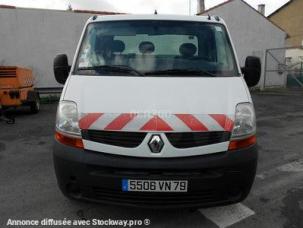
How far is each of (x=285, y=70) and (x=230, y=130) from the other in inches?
769

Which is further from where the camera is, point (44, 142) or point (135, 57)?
point (44, 142)

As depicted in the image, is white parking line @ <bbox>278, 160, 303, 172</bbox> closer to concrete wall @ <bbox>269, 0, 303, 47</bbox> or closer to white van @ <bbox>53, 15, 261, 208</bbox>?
white van @ <bbox>53, 15, 261, 208</bbox>

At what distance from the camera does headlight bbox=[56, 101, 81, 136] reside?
2.98m

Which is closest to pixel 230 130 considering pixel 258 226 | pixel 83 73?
pixel 258 226

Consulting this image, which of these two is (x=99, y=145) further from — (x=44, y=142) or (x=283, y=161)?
(x=44, y=142)

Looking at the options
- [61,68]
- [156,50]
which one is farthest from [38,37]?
[156,50]

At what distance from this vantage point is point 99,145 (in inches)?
114

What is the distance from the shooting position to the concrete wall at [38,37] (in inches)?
541

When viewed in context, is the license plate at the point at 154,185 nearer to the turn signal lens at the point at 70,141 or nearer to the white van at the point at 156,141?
the white van at the point at 156,141

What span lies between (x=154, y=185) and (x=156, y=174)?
9 centimetres

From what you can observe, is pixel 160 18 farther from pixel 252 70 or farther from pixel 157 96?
pixel 157 96

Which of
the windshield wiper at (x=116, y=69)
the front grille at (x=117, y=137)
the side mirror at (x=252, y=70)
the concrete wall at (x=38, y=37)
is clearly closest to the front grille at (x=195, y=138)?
the front grille at (x=117, y=137)

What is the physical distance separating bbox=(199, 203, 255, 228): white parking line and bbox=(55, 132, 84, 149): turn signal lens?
5.08 feet

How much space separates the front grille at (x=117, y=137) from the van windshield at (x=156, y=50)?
0.84 meters
